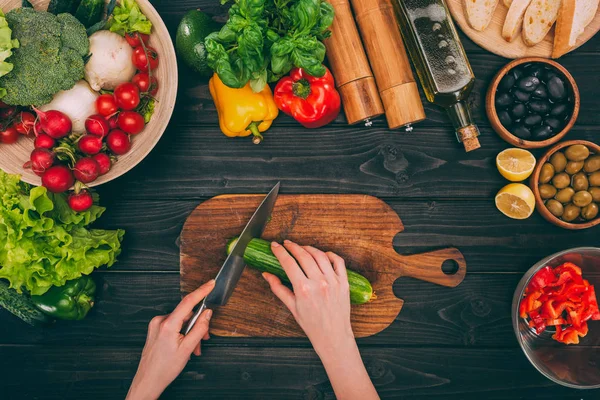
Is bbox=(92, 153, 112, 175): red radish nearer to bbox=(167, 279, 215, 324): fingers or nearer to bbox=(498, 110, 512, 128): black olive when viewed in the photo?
bbox=(167, 279, 215, 324): fingers

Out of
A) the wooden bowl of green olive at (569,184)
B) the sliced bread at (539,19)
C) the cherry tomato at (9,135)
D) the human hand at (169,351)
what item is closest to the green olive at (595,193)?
the wooden bowl of green olive at (569,184)

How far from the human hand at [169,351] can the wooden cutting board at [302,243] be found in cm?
11

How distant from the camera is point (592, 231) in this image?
4.57ft

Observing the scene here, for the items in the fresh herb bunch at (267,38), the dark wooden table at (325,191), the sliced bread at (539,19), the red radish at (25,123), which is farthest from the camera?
the dark wooden table at (325,191)

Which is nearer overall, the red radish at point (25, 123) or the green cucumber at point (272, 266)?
the red radish at point (25, 123)

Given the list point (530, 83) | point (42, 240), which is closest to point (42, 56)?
point (42, 240)

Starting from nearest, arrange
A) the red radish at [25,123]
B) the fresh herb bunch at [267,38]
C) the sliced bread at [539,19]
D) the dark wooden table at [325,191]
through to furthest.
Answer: the fresh herb bunch at [267,38] → the red radish at [25,123] → the sliced bread at [539,19] → the dark wooden table at [325,191]

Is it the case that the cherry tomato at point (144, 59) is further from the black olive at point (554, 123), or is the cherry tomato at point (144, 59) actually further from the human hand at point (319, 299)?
the black olive at point (554, 123)

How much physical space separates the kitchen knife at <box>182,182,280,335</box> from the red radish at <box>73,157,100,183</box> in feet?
1.37

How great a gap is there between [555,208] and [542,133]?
223mm

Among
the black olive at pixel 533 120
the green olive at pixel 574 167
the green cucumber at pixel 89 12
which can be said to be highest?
the green cucumber at pixel 89 12

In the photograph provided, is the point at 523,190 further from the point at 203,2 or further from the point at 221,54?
the point at 203,2

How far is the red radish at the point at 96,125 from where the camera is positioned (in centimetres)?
114

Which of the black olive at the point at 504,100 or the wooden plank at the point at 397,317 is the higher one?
the black olive at the point at 504,100
